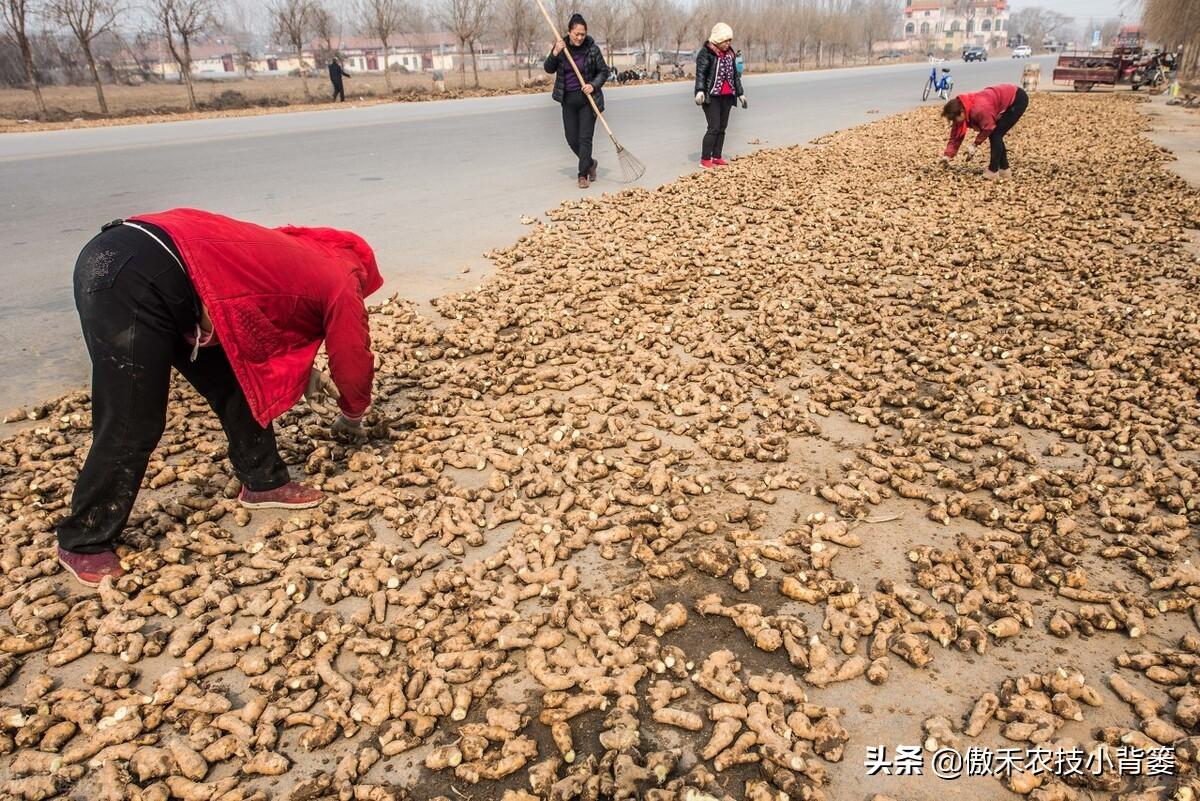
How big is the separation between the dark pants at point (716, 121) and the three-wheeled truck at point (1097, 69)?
91.8 feet

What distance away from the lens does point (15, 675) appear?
2.87 m

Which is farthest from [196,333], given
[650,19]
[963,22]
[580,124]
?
[963,22]

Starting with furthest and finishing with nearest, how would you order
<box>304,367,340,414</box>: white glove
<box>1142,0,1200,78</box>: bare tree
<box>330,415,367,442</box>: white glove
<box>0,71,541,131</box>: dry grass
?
<box>1142,0,1200,78</box>: bare tree → <box>0,71,541,131</box>: dry grass → <box>330,415,367,442</box>: white glove → <box>304,367,340,414</box>: white glove

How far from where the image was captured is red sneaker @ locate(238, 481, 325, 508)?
388 cm

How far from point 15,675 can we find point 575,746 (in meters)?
2.18

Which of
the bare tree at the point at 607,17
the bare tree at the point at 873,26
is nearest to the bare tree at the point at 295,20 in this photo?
the bare tree at the point at 607,17

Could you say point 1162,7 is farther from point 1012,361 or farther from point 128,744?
point 128,744

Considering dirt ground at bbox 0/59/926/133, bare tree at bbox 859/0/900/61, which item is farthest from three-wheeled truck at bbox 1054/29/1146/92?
bare tree at bbox 859/0/900/61

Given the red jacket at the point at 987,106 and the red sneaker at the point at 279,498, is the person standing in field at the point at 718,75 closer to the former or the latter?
the red jacket at the point at 987,106

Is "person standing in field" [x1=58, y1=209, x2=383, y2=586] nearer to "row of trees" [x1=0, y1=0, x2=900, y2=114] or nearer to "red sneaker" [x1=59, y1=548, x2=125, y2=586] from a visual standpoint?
"red sneaker" [x1=59, y1=548, x2=125, y2=586]

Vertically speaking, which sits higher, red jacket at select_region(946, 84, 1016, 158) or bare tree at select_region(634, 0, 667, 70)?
bare tree at select_region(634, 0, 667, 70)

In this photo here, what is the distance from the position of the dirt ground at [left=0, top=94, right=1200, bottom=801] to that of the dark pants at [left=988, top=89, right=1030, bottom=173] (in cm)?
581

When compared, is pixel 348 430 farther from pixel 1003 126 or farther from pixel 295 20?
pixel 295 20

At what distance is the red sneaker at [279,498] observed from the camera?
3879 mm
